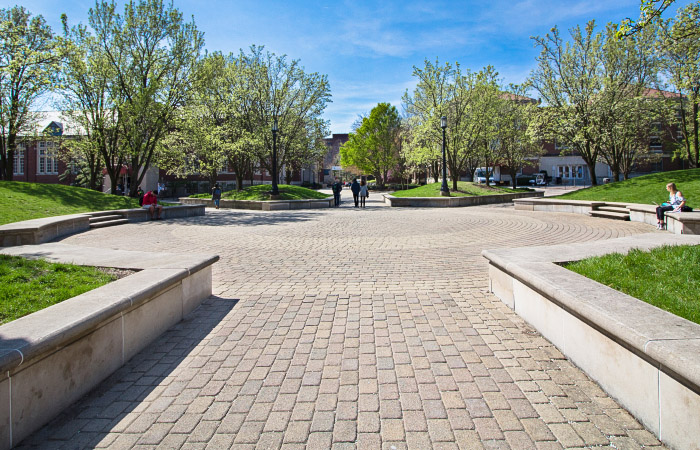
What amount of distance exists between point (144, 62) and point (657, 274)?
83.6 ft

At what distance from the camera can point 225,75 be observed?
2969 centimetres

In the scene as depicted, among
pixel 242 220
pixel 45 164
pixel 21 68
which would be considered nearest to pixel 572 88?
pixel 242 220

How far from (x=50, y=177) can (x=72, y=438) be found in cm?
6346

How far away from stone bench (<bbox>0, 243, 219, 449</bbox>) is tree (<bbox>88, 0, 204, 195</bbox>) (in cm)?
1950

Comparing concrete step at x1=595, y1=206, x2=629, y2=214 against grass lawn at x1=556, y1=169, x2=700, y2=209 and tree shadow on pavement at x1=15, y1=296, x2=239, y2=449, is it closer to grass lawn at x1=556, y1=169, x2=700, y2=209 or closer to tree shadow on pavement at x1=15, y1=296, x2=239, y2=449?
grass lawn at x1=556, y1=169, x2=700, y2=209

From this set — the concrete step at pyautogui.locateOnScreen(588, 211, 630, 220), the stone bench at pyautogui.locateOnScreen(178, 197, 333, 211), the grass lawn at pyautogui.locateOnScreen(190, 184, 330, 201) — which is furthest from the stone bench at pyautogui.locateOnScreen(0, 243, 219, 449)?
the grass lawn at pyautogui.locateOnScreen(190, 184, 330, 201)

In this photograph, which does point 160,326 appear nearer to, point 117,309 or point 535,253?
point 117,309

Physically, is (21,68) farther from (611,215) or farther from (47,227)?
(611,215)

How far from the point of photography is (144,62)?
23031mm

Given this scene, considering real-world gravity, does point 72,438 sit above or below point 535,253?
below

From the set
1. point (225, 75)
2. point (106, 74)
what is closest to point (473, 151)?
point (225, 75)

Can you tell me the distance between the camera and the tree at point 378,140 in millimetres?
51094

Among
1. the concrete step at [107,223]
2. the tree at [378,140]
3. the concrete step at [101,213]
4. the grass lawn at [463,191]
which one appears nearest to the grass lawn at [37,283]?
the concrete step at [107,223]

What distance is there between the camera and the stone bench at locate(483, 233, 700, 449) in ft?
7.77
